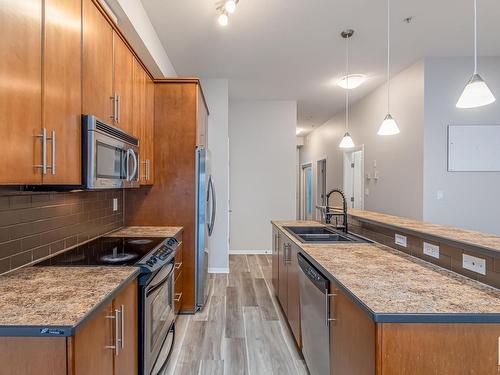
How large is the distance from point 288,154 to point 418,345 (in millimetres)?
4766

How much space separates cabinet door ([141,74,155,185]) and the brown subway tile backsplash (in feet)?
1.50

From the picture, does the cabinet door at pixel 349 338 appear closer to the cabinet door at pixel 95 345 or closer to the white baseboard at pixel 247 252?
the cabinet door at pixel 95 345

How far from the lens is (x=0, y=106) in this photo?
3.46 ft

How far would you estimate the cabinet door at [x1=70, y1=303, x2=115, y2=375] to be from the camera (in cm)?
104

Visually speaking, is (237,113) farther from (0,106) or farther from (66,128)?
(0,106)

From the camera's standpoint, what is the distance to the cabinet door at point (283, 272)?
274 cm

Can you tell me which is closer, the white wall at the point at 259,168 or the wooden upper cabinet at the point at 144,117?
the wooden upper cabinet at the point at 144,117

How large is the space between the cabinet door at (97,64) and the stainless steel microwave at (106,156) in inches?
3.9

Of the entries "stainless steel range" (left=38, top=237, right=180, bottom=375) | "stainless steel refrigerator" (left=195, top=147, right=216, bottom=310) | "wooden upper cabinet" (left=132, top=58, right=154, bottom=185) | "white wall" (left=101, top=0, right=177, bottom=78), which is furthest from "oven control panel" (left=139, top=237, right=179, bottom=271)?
"white wall" (left=101, top=0, right=177, bottom=78)

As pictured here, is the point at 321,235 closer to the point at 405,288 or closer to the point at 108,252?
the point at 405,288

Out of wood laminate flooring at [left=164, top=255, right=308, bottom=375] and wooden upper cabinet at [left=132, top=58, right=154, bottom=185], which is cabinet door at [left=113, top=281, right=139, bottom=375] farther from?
→ wooden upper cabinet at [left=132, top=58, right=154, bottom=185]

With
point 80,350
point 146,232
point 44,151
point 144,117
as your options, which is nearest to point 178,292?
point 146,232

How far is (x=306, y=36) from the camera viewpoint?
3.30 meters

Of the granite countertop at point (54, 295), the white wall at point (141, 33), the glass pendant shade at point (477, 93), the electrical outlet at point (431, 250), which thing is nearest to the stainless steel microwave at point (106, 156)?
the granite countertop at point (54, 295)
